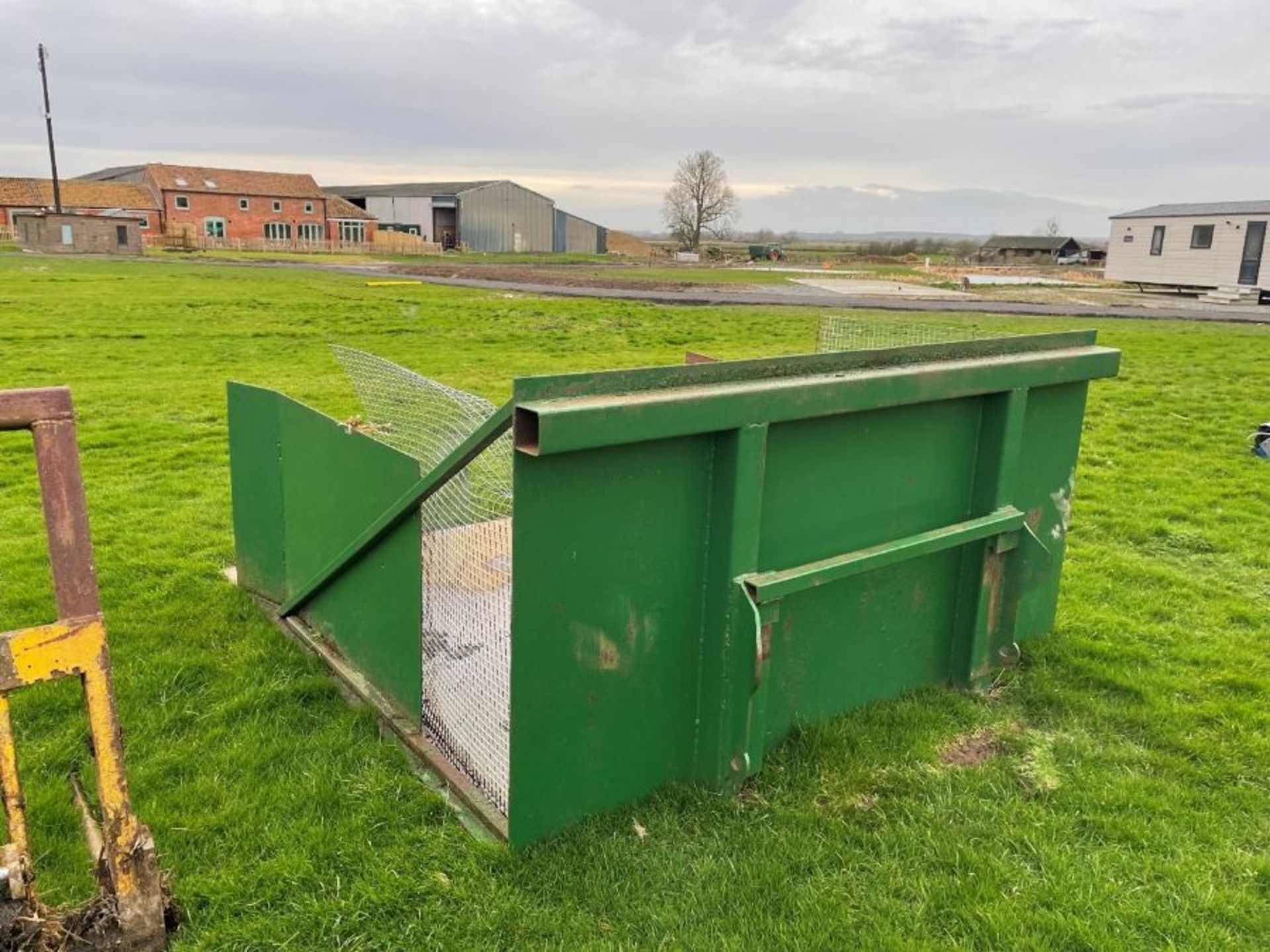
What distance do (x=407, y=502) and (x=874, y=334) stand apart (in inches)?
128

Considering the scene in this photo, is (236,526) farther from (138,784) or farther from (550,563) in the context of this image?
(550,563)

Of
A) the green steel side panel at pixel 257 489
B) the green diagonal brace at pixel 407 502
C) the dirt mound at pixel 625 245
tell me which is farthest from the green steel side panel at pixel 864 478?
the dirt mound at pixel 625 245

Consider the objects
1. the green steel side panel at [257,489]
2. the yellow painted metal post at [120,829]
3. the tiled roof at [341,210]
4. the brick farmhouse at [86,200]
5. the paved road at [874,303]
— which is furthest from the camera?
the tiled roof at [341,210]

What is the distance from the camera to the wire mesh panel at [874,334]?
16.9ft

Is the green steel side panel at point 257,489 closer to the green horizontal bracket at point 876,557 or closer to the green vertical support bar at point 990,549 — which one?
the green horizontal bracket at point 876,557

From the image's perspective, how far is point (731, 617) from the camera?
3.14m

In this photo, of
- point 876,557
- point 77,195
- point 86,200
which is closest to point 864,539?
point 876,557

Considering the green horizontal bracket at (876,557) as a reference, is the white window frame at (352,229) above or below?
above

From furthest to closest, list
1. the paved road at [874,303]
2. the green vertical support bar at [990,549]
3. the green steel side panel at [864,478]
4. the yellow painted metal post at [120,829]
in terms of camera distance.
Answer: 1. the paved road at [874,303]
2. the green vertical support bar at [990,549]
3. the green steel side panel at [864,478]
4. the yellow painted metal post at [120,829]

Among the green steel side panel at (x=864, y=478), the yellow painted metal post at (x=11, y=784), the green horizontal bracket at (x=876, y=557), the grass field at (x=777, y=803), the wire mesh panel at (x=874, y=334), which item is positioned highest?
the wire mesh panel at (x=874, y=334)

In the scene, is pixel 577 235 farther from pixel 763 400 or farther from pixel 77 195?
pixel 763 400

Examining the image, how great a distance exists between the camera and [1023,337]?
13.5 feet

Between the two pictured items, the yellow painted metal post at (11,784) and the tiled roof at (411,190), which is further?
the tiled roof at (411,190)

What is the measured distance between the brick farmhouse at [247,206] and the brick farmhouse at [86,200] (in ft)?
2.48
